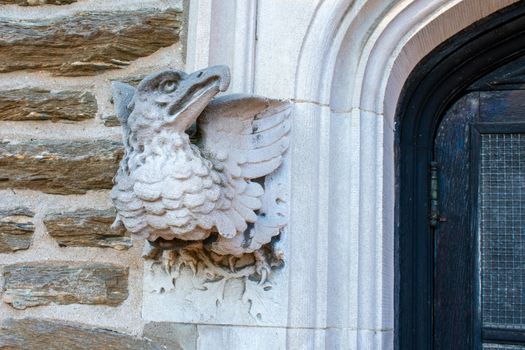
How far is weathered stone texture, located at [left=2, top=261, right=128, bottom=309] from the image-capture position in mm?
1954

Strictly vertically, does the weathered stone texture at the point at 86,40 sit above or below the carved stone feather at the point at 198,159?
above

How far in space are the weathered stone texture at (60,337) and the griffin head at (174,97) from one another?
0.48 m

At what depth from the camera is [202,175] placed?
166 cm

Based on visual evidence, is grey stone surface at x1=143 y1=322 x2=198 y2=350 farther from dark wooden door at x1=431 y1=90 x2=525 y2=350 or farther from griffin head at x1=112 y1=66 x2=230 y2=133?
dark wooden door at x1=431 y1=90 x2=525 y2=350

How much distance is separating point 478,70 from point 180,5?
70 cm

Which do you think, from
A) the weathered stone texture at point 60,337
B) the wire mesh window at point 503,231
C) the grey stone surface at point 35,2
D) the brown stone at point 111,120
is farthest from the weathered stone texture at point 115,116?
the wire mesh window at point 503,231

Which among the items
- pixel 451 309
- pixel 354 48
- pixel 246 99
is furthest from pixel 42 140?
pixel 451 309

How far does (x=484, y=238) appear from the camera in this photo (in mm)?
2055

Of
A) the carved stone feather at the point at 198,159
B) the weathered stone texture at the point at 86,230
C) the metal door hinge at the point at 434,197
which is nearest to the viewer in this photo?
the carved stone feather at the point at 198,159

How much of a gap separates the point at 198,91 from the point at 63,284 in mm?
594

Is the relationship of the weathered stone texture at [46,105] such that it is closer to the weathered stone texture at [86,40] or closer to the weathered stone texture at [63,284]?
the weathered stone texture at [86,40]

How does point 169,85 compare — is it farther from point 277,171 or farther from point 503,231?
point 503,231

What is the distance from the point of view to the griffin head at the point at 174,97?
1666 mm

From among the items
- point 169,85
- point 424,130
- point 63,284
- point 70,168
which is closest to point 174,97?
point 169,85
